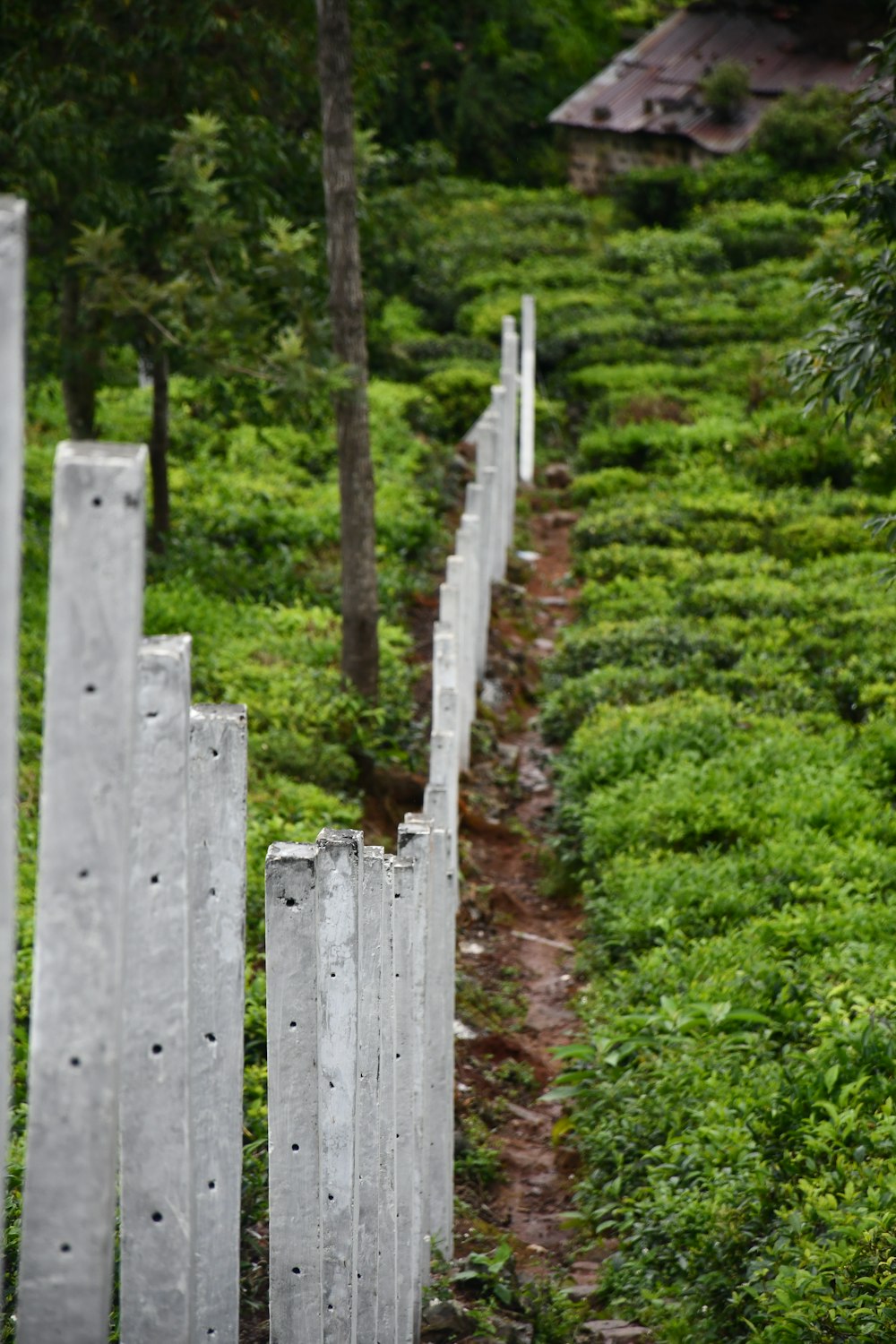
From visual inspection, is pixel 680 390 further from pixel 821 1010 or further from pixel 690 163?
pixel 690 163

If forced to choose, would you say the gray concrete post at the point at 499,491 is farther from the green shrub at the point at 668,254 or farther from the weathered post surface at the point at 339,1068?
the green shrub at the point at 668,254

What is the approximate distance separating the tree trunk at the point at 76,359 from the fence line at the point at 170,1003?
7495 mm

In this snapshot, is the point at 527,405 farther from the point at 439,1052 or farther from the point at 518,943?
the point at 439,1052

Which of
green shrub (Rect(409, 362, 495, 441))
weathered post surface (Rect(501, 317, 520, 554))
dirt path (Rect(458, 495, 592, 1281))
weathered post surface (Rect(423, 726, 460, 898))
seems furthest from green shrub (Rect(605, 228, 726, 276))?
weathered post surface (Rect(423, 726, 460, 898))

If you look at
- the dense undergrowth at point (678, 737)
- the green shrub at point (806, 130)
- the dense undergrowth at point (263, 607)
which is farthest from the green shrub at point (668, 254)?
the dense undergrowth at point (263, 607)

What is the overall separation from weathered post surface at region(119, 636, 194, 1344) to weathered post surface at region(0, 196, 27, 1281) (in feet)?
1.02

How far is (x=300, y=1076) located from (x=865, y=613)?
780cm

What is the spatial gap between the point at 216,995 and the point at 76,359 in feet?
29.3

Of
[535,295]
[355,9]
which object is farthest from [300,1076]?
[535,295]

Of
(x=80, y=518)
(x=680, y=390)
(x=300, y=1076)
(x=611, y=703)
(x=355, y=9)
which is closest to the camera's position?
(x=80, y=518)

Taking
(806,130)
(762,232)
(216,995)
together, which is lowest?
(216,995)

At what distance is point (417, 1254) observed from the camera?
13.4 feet

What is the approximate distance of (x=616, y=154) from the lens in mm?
34125

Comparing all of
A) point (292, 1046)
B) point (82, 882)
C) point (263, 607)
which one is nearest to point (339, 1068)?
point (292, 1046)
